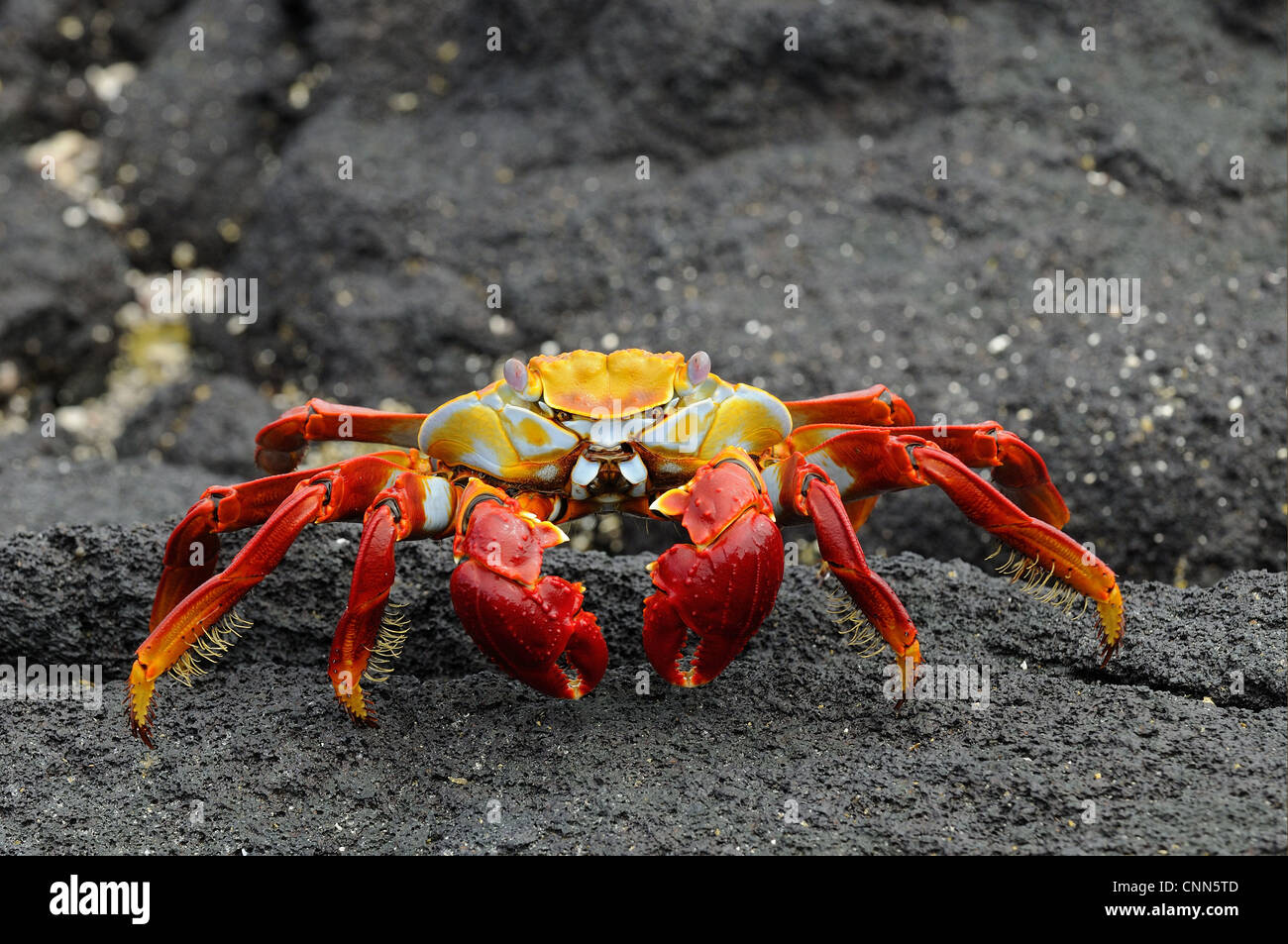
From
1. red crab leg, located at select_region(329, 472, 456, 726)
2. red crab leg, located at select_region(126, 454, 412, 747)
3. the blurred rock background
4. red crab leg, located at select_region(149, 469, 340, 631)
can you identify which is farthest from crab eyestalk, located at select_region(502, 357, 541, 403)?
the blurred rock background

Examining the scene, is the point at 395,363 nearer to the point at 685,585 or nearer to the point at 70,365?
the point at 70,365

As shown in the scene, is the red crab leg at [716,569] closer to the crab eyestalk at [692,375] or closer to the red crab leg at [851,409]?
the crab eyestalk at [692,375]

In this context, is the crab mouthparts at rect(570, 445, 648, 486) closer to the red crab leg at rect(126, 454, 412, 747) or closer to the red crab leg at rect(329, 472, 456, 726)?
the red crab leg at rect(329, 472, 456, 726)

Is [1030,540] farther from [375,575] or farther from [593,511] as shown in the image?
[375,575]

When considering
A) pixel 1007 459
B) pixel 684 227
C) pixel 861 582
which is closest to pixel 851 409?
pixel 1007 459
